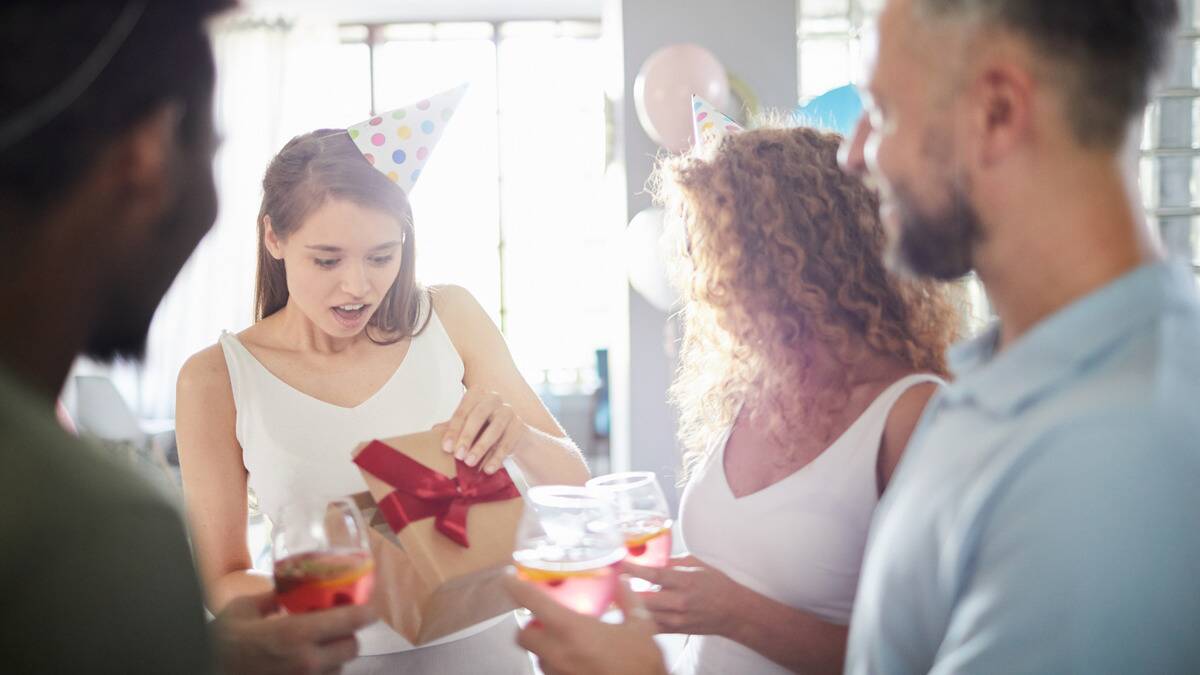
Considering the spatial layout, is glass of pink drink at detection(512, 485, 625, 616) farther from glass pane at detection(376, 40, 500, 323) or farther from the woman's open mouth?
glass pane at detection(376, 40, 500, 323)

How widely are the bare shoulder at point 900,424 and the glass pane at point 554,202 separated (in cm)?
660

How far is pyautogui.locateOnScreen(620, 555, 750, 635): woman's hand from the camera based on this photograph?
3.84 feet

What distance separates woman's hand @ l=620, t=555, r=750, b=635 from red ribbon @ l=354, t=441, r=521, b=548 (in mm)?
214

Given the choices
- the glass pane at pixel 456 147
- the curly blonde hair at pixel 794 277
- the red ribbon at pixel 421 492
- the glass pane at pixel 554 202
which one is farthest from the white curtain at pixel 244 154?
the red ribbon at pixel 421 492

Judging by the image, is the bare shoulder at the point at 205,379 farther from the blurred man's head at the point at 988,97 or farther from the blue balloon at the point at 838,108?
the blue balloon at the point at 838,108

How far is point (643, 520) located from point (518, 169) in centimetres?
700

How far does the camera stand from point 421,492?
1.12 meters

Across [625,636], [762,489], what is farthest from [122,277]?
[762,489]

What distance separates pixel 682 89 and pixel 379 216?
2456 mm

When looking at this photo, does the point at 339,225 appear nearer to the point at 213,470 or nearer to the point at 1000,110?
the point at 213,470

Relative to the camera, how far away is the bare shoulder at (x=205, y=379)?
5.39 feet

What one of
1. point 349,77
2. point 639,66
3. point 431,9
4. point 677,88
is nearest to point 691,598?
point 677,88

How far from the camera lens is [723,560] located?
138 centimetres

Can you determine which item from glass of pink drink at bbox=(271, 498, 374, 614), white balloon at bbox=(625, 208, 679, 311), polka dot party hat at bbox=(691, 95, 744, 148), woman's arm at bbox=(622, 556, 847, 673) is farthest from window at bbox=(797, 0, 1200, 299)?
glass of pink drink at bbox=(271, 498, 374, 614)
